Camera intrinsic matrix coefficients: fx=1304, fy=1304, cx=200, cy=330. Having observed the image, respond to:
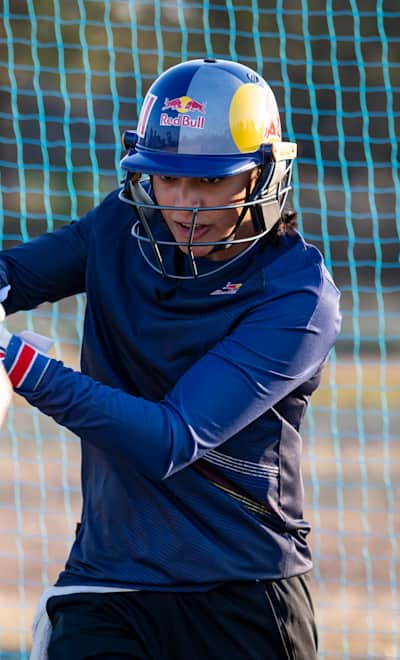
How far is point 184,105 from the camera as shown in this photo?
276 centimetres

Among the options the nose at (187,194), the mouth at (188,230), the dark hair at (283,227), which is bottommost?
the dark hair at (283,227)

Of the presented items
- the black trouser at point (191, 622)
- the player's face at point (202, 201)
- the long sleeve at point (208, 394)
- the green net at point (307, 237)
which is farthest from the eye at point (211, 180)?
the green net at point (307, 237)

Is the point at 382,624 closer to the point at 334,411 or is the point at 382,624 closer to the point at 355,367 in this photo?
the point at 334,411

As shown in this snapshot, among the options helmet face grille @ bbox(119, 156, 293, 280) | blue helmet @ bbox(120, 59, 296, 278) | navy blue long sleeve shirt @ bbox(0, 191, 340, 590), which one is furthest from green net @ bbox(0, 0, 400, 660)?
blue helmet @ bbox(120, 59, 296, 278)

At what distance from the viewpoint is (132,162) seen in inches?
108

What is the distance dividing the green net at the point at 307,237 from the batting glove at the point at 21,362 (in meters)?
2.99

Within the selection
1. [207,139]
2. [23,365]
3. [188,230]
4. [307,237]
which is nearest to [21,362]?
[23,365]

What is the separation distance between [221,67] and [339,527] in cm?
373

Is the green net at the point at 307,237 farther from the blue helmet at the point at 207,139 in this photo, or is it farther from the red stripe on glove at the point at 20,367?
the red stripe on glove at the point at 20,367

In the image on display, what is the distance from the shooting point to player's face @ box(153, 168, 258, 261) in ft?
8.82

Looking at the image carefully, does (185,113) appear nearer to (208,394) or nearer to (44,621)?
(208,394)

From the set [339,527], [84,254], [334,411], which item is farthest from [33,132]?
[84,254]

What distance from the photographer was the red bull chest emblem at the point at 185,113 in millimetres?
2744

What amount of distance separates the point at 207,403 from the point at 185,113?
0.62 meters
